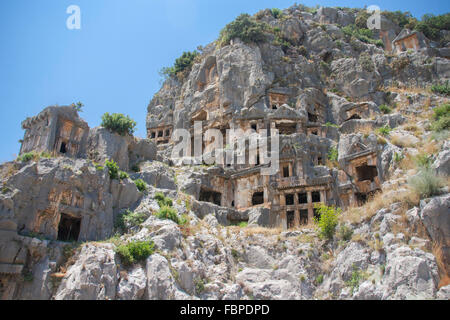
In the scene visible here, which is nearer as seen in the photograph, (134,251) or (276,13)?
(134,251)

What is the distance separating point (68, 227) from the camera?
2369 cm

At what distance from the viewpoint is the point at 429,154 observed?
20.7m

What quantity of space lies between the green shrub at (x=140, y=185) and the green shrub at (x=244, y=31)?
3015cm

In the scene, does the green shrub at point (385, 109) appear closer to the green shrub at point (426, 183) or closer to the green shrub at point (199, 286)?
the green shrub at point (426, 183)

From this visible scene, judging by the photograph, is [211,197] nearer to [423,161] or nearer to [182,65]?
[423,161]

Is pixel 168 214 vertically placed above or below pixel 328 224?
above

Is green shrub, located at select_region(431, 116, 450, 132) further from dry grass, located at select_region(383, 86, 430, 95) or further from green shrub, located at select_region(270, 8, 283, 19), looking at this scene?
green shrub, located at select_region(270, 8, 283, 19)

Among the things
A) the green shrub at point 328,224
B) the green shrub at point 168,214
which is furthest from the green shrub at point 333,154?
the green shrub at point 168,214

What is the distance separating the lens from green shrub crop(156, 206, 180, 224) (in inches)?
980

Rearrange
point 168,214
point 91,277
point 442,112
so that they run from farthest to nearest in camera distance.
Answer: point 442,112 → point 168,214 → point 91,277

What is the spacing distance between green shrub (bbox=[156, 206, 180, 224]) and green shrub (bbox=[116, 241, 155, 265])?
4.14 m

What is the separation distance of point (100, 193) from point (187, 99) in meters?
30.0

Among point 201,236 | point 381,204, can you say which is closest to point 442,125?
point 381,204

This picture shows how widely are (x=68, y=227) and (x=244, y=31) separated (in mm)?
37209
